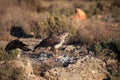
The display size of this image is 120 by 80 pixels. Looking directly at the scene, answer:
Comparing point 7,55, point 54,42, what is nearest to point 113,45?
point 54,42

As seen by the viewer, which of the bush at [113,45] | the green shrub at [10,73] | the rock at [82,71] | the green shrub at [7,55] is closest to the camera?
the green shrub at [10,73]

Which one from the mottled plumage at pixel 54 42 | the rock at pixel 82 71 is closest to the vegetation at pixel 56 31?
the rock at pixel 82 71

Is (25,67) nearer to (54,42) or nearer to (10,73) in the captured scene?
(10,73)

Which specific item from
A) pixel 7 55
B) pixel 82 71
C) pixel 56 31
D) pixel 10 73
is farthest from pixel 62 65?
pixel 56 31

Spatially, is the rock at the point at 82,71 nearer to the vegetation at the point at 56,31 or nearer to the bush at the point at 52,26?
the vegetation at the point at 56,31

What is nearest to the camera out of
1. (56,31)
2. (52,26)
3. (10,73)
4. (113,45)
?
(10,73)

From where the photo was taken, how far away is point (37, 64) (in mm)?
13453

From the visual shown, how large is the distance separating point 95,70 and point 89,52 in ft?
5.36

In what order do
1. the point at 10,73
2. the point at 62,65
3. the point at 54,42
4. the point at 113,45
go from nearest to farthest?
the point at 10,73 → the point at 62,65 → the point at 54,42 → the point at 113,45

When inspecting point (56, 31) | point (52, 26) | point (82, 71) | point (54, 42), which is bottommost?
point (82, 71)

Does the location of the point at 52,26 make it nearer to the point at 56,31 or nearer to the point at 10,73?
the point at 56,31

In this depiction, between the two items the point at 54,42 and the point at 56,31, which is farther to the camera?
the point at 56,31

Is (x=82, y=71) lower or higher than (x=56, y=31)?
lower

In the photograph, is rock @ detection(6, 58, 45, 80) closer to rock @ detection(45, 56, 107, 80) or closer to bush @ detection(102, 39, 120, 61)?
rock @ detection(45, 56, 107, 80)
